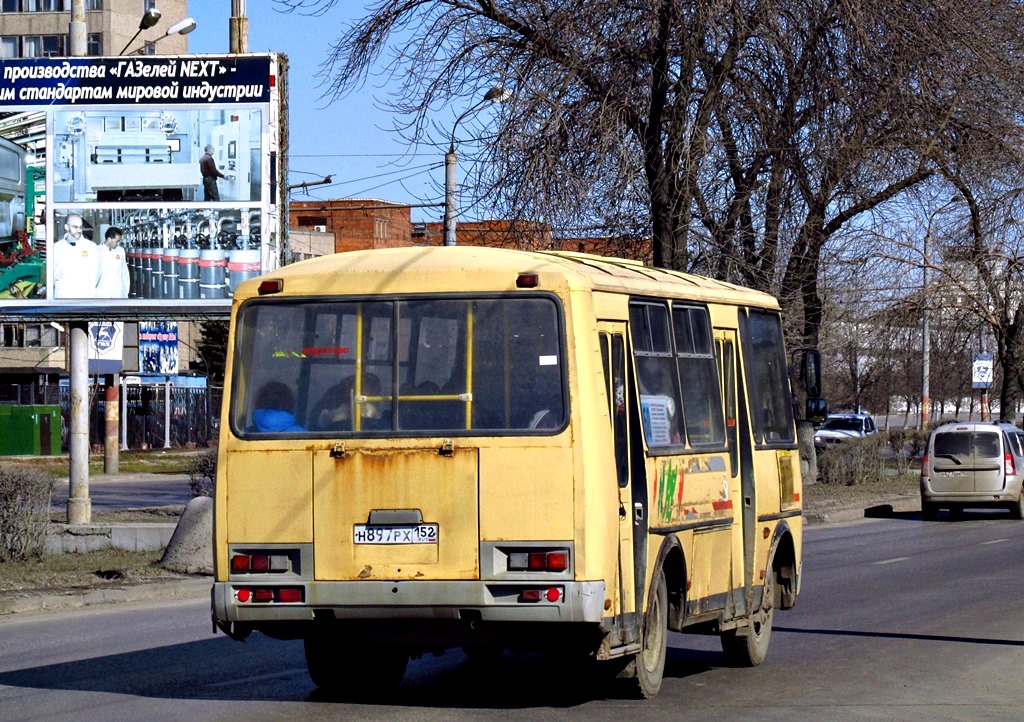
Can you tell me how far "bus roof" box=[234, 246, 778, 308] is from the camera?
824 centimetres

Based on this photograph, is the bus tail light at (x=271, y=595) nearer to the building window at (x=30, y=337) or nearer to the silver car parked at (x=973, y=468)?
the silver car parked at (x=973, y=468)

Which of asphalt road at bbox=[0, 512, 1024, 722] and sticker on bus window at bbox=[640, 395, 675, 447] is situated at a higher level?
sticker on bus window at bbox=[640, 395, 675, 447]

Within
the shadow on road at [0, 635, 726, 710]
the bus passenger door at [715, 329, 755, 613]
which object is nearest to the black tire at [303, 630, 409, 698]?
the shadow on road at [0, 635, 726, 710]

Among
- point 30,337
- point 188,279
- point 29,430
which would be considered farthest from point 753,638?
point 30,337

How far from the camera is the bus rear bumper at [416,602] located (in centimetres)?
777

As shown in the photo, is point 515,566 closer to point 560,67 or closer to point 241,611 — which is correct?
point 241,611

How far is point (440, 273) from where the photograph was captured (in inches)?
330

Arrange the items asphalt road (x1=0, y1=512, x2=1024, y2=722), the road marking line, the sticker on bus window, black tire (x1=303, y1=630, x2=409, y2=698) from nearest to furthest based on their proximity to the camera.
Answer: asphalt road (x1=0, y1=512, x2=1024, y2=722) < the sticker on bus window < black tire (x1=303, y1=630, x2=409, y2=698) < the road marking line

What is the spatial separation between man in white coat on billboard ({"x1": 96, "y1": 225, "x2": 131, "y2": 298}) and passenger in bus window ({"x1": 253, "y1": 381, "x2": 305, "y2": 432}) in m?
14.5

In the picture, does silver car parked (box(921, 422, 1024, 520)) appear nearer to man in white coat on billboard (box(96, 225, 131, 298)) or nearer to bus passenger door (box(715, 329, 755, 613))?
man in white coat on billboard (box(96, 225, 131, 298))

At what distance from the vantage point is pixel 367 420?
27.1 feet

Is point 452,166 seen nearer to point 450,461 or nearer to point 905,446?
point 450,461

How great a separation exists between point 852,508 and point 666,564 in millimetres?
21426

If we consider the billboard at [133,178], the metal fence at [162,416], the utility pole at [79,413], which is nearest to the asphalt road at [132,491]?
the utility pole at [79,413]
